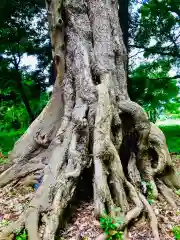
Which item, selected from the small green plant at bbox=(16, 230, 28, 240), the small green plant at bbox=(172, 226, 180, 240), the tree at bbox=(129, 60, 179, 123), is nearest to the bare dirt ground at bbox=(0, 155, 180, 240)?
the small green plant at bbox=(172, 226, 180, 240)

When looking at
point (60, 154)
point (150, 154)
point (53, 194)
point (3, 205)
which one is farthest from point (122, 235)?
point (150, 154)

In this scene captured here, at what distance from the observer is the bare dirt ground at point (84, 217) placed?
4.03 meters

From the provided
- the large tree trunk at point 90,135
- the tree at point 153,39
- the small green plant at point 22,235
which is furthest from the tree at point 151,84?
the small green plant at point 22,235

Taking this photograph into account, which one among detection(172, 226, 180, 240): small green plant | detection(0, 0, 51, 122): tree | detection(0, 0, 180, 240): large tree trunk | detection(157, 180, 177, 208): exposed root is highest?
detection(0, 0, 51, 122): tree

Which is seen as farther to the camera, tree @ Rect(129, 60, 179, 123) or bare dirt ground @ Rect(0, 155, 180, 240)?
tree @ Rect(129, 60, 179, 123)

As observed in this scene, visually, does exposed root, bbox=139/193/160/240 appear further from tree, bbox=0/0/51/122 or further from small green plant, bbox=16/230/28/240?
tree, bbox=0/0/51/122

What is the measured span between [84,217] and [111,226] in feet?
1.69

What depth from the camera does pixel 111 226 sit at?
392cm

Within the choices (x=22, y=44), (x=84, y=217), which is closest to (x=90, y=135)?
(x=84, y=217)

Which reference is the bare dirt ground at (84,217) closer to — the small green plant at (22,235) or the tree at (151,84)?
the small green plant at (22,235)

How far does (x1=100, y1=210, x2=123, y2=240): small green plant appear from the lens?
12.7 feet

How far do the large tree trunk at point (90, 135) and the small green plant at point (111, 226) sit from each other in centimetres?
7

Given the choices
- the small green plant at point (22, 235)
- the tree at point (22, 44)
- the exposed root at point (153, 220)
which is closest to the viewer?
the small green plant at point (22, 235)

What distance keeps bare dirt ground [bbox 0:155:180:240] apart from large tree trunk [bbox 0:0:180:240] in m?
0.13
